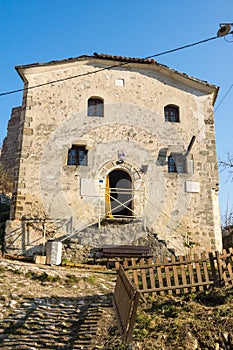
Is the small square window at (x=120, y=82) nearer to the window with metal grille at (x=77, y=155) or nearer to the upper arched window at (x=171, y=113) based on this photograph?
the upper arched window at (x=171, y=113)

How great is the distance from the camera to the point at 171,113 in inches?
582

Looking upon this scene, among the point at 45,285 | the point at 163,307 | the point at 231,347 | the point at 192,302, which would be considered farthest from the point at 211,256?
the point at 45,285

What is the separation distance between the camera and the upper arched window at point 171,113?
48.1 feet

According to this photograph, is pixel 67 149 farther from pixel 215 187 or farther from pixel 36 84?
pixel 215 187

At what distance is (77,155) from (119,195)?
7.31ft

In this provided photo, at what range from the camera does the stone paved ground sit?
5.43 m

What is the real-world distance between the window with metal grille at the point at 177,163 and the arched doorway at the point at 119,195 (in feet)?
5.71

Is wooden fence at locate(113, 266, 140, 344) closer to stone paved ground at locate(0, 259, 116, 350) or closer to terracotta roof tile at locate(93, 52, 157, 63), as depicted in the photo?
stone paved ground at locate(0, 259, 116, 350)

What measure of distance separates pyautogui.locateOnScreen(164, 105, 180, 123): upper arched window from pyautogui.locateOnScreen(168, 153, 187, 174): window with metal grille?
1.65 m

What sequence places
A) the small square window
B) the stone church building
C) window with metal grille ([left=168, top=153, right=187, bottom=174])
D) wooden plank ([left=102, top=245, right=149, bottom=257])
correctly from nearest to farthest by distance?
wooden plank ([left=102, top=245, right=149, bottom=257]), the stone church building, window with metal grille ([left=168, top=153, right=187, bottom=174]), the small square window

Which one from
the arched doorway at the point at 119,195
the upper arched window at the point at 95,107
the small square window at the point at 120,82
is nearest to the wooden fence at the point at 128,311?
the arched doorway at the point at 119,195

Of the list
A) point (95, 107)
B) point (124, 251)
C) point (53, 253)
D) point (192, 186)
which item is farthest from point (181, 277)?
point (95, 107)

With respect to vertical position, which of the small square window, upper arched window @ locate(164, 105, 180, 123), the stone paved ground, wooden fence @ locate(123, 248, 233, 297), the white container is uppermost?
the small square window

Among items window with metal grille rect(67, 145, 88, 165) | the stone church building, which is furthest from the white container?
window with metal grille rect(67, 145, 88, 165)
